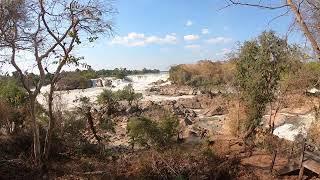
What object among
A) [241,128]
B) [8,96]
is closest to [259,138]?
[241,128]

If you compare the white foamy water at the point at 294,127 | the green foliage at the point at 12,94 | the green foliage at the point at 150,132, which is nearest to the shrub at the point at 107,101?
the green foliage at the point at 12,94

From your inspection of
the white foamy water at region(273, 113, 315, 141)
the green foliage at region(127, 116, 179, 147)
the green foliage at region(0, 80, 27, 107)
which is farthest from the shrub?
the green foliage at region(127, 116, 179, 147)

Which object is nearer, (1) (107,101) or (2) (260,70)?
(2) (260,70)

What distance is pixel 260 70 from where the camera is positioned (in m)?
13.7

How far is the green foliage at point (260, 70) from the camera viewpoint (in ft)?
44.9

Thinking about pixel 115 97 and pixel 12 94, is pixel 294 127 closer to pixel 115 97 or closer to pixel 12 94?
pixel 115 97

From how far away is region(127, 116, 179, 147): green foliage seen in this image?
43.1 ft

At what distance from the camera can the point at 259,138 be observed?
13.6 m

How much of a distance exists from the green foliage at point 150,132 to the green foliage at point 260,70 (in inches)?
110

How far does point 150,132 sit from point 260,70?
4154 millimetres

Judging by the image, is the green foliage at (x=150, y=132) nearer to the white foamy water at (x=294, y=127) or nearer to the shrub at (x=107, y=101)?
the white foamy water at (x=294, y=127)

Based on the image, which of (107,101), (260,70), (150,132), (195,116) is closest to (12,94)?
(150,132)

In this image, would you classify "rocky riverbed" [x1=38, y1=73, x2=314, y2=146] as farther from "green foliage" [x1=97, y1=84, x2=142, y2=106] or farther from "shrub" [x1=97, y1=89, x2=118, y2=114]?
"green foliage" [x1=97, y1=84, x2=142, y2=106]

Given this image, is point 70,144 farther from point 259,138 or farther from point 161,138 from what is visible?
point 259,138
